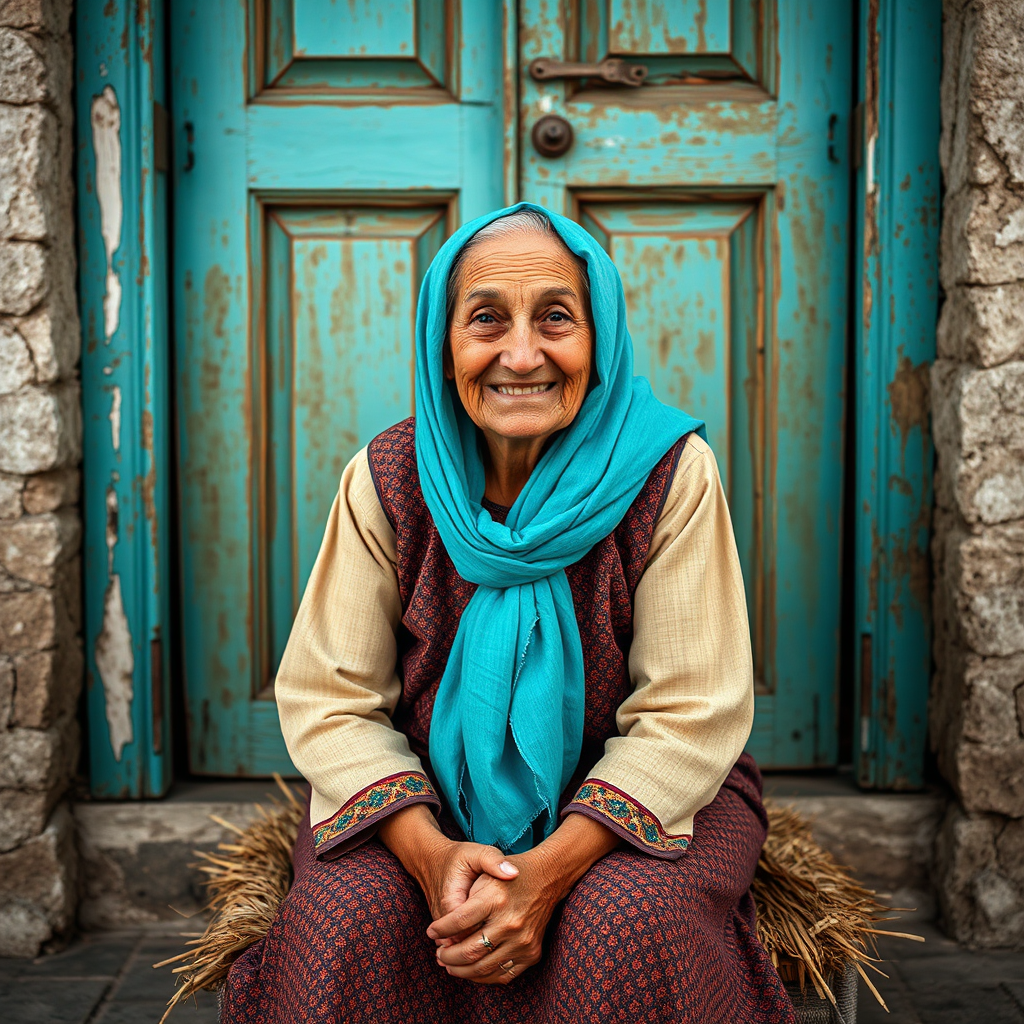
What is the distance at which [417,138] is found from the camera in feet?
8.14

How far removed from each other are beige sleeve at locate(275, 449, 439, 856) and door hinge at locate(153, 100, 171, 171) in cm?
118

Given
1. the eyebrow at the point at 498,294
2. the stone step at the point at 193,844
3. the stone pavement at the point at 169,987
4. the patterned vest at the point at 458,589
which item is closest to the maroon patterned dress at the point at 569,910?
the patterned vest at the point at 458,589

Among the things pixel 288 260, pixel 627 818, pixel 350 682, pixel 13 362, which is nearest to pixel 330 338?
pixel 288 260

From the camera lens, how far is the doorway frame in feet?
7.67

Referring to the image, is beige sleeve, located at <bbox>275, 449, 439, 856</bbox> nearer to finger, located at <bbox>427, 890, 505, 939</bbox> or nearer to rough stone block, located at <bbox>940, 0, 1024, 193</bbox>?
finger, located at <bbox>427, 890, 505, 939</bbox>

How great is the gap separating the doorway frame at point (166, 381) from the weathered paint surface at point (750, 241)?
0.09m

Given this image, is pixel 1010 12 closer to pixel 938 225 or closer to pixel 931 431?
pixel 938 225

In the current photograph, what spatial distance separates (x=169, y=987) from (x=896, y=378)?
2.35 metres

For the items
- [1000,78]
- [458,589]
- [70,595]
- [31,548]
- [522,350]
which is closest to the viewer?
[522,350]

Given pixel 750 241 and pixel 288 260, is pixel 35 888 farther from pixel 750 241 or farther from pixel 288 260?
pixel 750 241

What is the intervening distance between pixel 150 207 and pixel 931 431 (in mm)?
2101

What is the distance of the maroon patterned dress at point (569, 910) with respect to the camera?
1349 millimetres

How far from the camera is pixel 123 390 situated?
7.88ft

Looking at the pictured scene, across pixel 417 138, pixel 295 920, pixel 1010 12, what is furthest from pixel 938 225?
pixel 295 920
